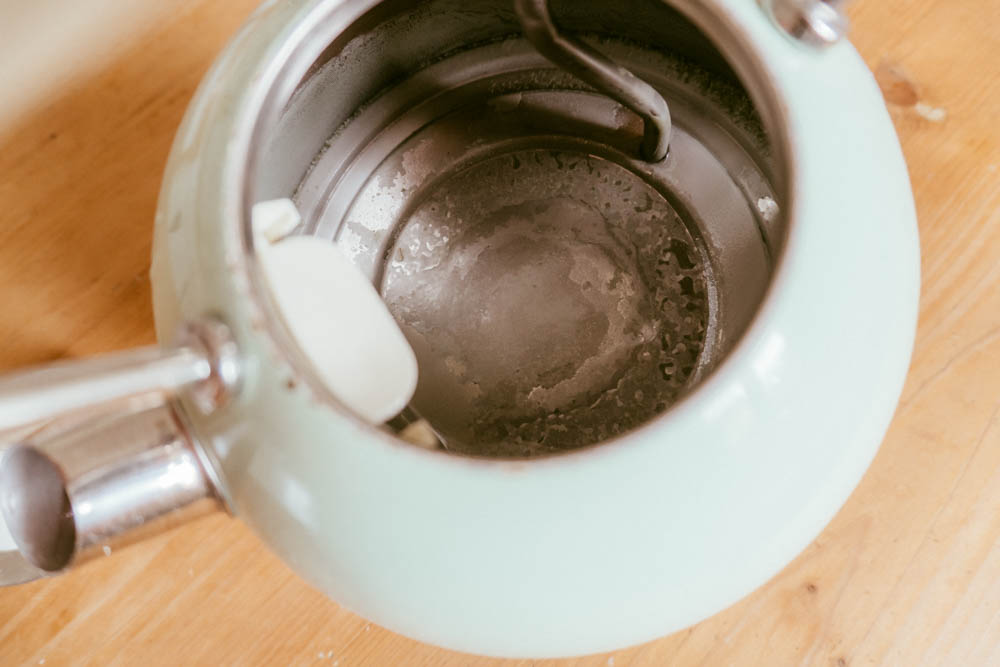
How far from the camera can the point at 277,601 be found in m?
0.45

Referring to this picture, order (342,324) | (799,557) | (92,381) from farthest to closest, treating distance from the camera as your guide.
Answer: (799,557)
(342,324)
(92,381)

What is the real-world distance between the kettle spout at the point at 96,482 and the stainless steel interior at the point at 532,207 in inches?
6.2

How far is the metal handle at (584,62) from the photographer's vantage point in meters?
0.40

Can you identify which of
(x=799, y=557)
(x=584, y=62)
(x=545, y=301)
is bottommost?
(x=799, y=557)

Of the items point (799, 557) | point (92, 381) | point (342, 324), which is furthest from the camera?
point (799, 557)

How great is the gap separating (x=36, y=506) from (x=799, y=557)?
37cm

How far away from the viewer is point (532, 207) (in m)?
0.50

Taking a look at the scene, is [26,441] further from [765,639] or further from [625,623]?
[765,639]

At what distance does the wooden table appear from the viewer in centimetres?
45

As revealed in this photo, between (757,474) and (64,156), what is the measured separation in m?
0.46

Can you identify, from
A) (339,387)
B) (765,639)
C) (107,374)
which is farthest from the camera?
(765,639)

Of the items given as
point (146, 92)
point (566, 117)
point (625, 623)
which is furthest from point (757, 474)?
point (146, 92)

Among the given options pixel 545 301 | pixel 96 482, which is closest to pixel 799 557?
pixel 545 301

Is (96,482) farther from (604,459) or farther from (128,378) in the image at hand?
(604,459)
